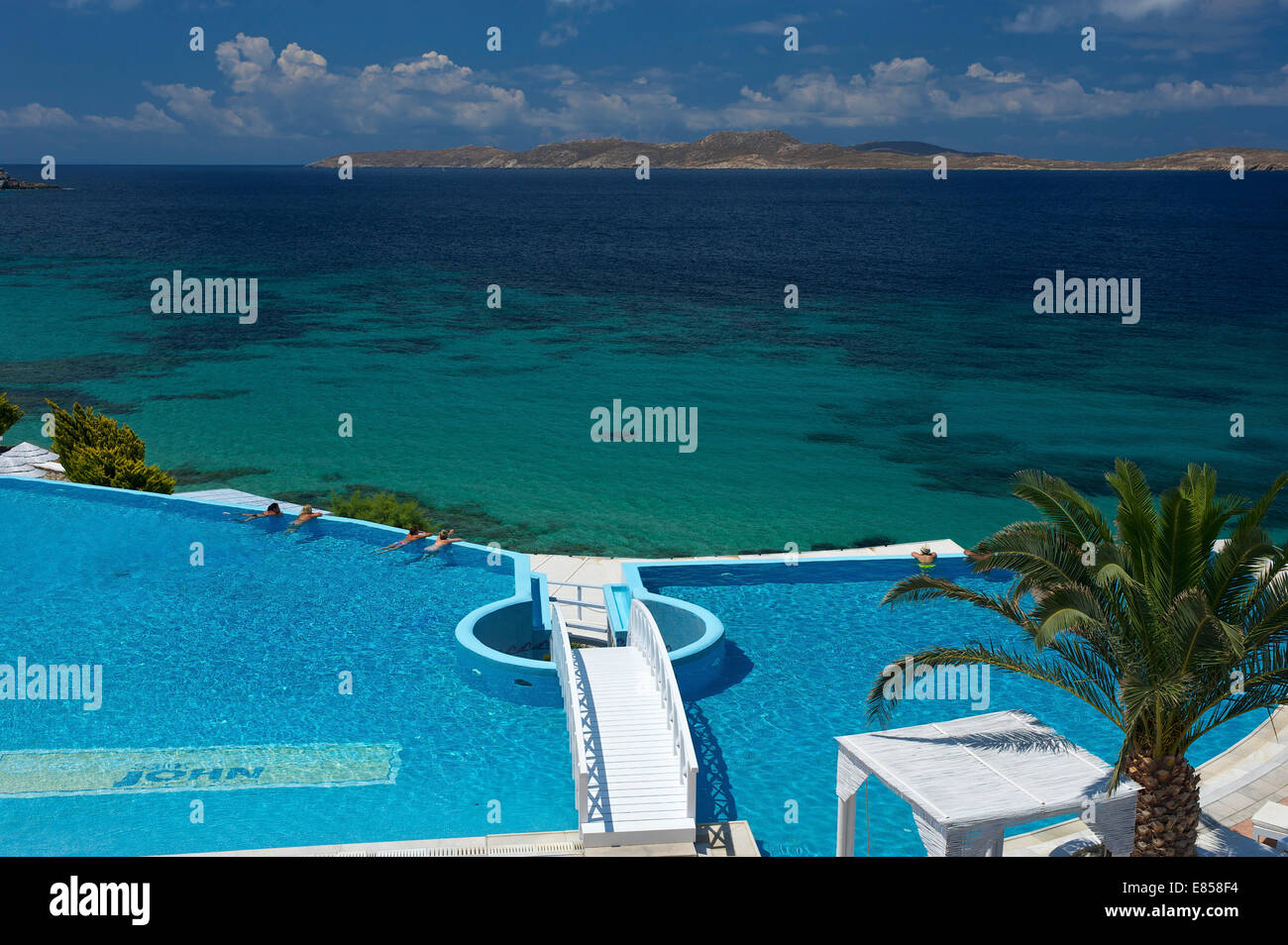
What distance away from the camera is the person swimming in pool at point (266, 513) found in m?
20.3

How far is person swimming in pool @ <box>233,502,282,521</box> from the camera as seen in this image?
20.3 m

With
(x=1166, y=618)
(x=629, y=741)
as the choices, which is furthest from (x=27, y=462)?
(x=1166, y=618)

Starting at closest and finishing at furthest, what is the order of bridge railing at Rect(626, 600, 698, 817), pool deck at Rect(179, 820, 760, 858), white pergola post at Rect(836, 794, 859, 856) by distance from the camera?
pool deck at Rect(179, 820, 760, 858), white pergola post at Rect(836, 794, 859, 856), bridge railing at Rect(626, 600, 698, 817)

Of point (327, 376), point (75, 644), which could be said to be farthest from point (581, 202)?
point (75, 644)

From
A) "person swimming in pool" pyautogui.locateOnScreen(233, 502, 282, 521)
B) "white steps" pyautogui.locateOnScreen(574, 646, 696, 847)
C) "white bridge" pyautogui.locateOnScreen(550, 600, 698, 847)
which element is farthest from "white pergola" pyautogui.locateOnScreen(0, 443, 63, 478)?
"white steps" pyautogui.locateOnScreen(574, 646, 696, 847)

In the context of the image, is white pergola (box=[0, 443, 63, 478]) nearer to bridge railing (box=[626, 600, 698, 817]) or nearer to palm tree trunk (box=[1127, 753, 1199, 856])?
bridge railing (box=[626, 600, 698, 817])

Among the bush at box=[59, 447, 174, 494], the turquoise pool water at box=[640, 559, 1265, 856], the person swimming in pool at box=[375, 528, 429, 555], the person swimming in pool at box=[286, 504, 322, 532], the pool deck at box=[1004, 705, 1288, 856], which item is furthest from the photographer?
the bush at box=[59, 447, 174, 494]

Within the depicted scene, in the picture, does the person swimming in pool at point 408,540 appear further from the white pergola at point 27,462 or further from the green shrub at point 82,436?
the white pergola at point 27,462

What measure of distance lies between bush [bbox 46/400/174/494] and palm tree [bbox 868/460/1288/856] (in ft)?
63.6

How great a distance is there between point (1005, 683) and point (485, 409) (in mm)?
25605

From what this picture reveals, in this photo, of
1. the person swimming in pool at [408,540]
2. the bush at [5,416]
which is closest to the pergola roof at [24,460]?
the bush at [5,416]
